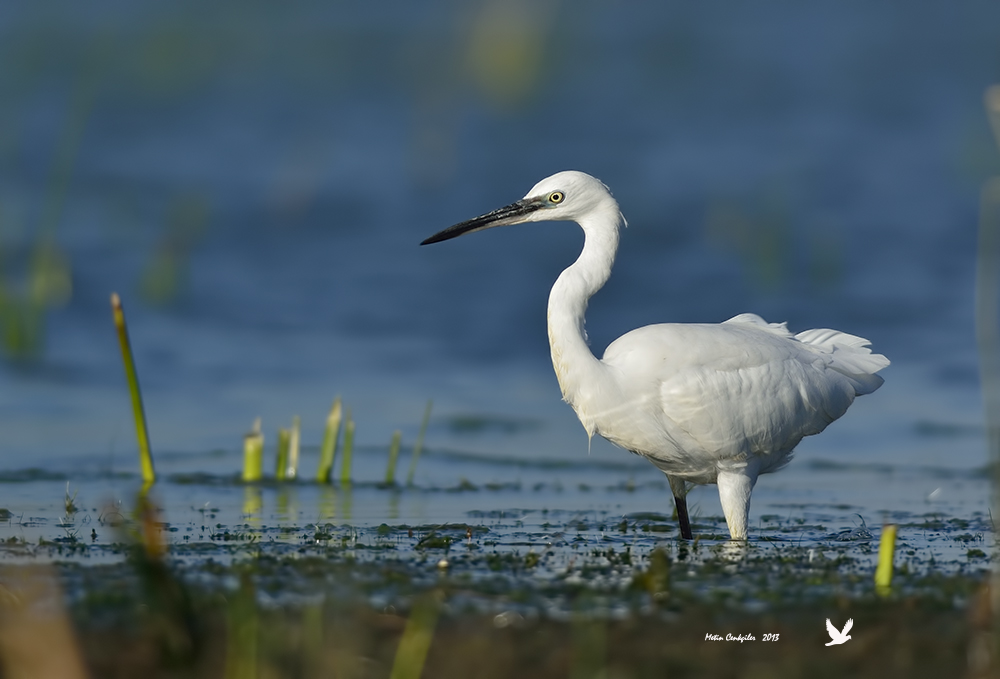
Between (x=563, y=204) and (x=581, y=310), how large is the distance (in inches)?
24.6

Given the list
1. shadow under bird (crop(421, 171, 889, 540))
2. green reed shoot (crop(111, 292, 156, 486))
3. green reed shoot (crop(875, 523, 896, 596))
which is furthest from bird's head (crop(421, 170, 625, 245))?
green reed shoot (crop(875, 523, 896, 596))

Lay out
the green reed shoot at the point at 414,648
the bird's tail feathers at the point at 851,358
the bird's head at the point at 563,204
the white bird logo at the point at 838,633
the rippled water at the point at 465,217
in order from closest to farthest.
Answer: the green reed shoot at the point at 414,648, the white bird logo at the point at 838,633, the bird's head at the point at 563,204, the bird's tail feathers at the point at 851,358, the rippled water at the point at 465,217

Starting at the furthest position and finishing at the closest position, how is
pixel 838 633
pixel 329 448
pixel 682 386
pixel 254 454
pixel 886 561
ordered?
pixel 329 448 < pixel 254 454 < pixel 682 386 < pixel 886 561 < pixel 838 633

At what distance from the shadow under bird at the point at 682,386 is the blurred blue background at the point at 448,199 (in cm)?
332

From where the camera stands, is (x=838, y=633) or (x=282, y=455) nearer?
(x=838, y=633)

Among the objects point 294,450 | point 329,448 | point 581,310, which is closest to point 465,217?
point 294,450

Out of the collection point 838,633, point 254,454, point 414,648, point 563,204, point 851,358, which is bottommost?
point 414,648

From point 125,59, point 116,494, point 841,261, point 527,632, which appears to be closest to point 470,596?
point 527,632

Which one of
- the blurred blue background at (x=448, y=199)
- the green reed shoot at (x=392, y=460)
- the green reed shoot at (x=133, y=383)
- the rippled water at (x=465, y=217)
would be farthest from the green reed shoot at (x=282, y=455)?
the blurred blue background at (x=448, y=199)

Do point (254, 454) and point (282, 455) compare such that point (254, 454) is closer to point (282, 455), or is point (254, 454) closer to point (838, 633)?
point (282, 455)

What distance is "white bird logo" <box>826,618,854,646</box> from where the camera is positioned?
4.49m

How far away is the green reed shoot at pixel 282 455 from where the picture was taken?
8.29 metres

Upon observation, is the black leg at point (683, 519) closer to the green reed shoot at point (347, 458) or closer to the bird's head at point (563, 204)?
the bird's head at point (563, 204)

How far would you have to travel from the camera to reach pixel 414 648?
13.2 feet
